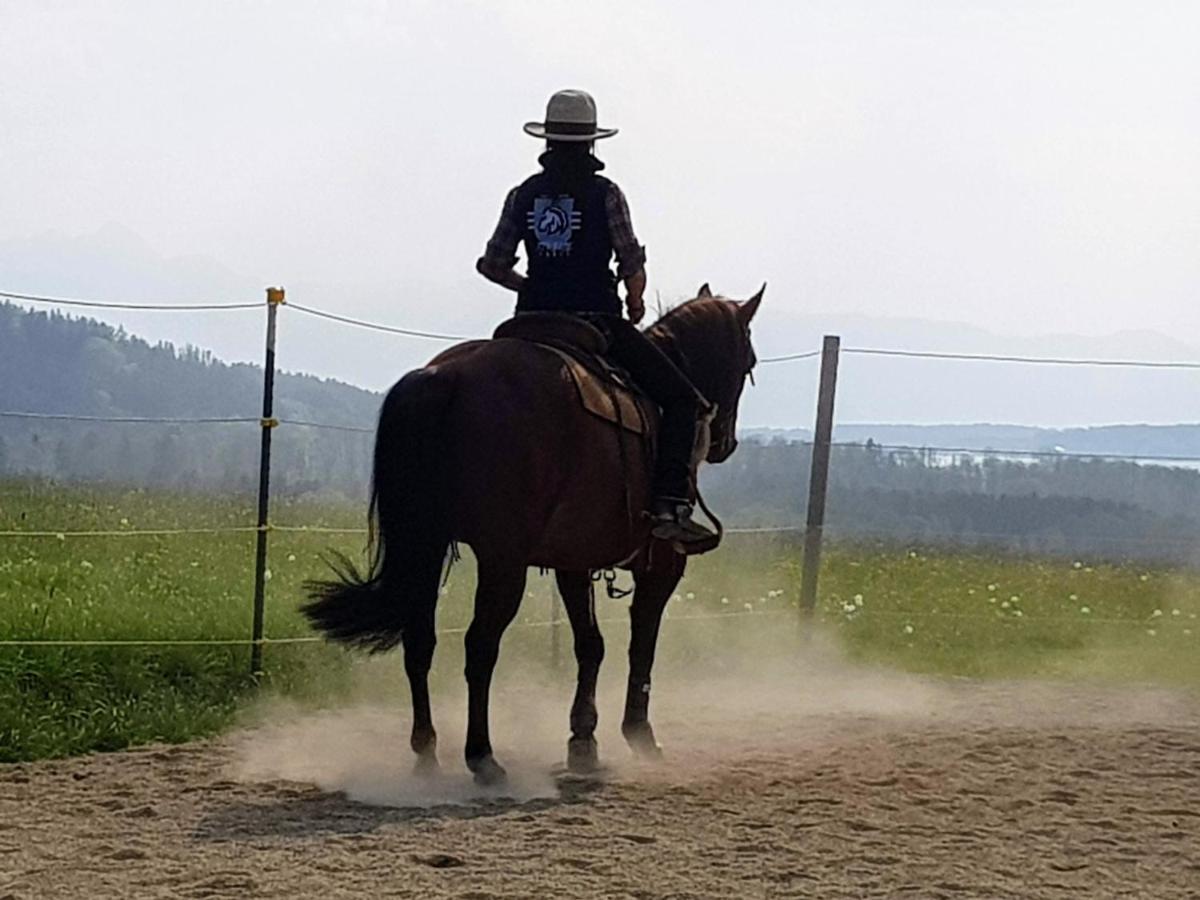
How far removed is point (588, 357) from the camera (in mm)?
7078

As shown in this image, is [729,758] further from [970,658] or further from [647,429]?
[970,658]

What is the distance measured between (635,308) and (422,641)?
167 cm

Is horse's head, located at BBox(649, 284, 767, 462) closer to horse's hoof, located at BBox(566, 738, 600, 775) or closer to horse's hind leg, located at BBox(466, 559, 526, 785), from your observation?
horse's hoof, located at BBox(566, 738, 600, 775)

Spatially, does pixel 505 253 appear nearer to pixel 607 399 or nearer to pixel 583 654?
pixel 607 399

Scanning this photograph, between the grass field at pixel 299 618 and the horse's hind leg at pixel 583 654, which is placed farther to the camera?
the grass field at pixel 299 618

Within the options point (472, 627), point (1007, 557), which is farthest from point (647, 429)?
point (1007, 557)

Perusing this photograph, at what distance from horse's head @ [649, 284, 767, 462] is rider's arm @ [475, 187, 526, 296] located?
0.79 m

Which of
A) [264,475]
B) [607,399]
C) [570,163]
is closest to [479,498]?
[607,399]

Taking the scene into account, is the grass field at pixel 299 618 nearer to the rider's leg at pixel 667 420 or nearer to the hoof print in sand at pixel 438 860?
the rider's leg at pixel 667 420

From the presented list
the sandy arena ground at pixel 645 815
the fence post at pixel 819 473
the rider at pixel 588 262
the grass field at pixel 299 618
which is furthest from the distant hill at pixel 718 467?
the rider at pixel 588 262

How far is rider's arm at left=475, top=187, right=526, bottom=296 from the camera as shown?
7285 millimetres

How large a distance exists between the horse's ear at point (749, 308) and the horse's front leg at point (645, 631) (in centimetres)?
111

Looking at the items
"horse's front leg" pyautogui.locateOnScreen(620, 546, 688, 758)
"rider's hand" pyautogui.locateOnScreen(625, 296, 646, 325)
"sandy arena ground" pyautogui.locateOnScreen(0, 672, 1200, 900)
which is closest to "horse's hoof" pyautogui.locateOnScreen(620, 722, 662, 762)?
"horse's front leg" pyautogui.locateOnScreen(620, 546, 688, 758)

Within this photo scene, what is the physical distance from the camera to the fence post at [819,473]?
433 inches
